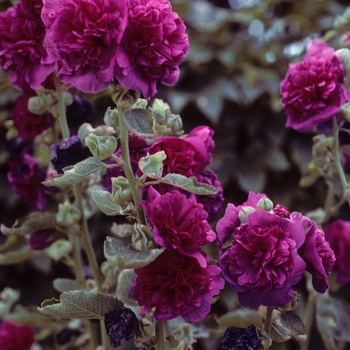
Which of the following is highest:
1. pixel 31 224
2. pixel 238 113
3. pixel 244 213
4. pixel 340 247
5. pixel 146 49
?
pixel 146 49

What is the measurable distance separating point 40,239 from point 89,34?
29 cm

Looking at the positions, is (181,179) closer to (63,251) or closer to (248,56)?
(63,251)

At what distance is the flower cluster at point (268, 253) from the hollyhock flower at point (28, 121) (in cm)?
27

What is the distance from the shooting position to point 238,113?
122 centimetres

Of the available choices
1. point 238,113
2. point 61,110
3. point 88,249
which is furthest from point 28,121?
point 238,113

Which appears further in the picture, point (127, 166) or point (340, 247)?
point (340, 247)

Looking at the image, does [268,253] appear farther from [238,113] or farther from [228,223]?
[238,113]

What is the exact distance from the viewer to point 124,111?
1.23ft

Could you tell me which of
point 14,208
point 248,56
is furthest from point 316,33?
point 14,208

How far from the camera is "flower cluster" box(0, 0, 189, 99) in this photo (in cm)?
33

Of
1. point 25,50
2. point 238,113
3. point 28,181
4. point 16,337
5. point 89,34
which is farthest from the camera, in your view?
point 238,113

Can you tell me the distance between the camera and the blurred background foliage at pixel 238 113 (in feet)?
3.84

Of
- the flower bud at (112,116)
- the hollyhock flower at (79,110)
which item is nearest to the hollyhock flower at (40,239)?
the hollyhock flower at (79,110)

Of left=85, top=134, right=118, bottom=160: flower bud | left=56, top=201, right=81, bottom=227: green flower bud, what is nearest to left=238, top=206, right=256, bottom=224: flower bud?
left=85, top=134, right=118, bottom=160: flower bud
